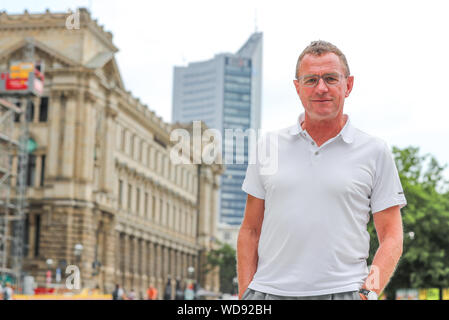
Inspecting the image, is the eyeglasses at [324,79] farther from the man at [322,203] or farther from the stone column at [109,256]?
the stone column at [109,256]

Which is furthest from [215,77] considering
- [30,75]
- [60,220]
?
[60,220]

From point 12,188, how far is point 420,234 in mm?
29455

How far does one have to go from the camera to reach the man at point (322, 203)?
9.29 ft

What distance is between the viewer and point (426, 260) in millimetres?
38500

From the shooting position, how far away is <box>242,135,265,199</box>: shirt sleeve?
3105 millimetres

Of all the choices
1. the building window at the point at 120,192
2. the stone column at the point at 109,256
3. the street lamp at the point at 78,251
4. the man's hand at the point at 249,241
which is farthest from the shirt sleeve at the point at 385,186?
the building window at the point at 120,192

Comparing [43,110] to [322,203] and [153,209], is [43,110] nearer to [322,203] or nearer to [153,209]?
[153,209]

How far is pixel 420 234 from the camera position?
39.8 metres

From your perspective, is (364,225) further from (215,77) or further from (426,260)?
(215,77)

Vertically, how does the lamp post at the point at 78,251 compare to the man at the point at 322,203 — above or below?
above

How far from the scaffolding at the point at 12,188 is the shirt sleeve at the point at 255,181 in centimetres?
4655

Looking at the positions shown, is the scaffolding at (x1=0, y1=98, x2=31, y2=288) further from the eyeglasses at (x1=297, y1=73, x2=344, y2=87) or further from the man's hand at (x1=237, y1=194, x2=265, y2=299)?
the eyeglasses at (x1=297, y1=73, x2=344, y2=87)

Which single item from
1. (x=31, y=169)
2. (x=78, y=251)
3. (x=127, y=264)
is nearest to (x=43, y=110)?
(x=31, y=169)

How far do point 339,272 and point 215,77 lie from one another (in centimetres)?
4718
